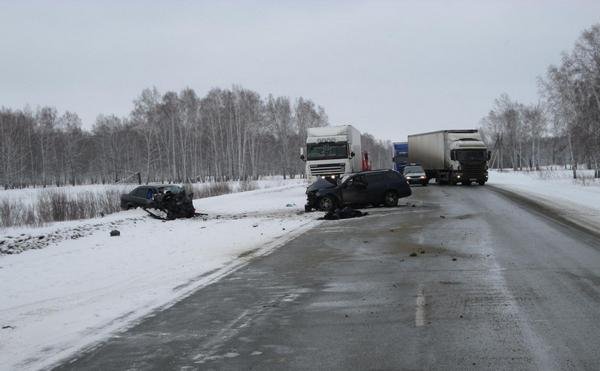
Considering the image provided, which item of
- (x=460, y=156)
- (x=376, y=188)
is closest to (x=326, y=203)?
(x=376, y=188)

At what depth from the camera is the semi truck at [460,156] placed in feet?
128

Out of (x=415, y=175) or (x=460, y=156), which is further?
(x=415, y=175)

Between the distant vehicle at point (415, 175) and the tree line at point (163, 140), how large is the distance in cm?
3305

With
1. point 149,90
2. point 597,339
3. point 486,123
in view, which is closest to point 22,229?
point 597,339

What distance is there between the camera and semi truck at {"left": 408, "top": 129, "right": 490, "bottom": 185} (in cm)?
3894

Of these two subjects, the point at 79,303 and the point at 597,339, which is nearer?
the point at 597,339

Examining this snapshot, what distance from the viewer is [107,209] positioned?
92.1 feet

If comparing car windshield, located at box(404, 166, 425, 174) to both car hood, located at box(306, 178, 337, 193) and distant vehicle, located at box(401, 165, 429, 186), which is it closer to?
distant vehicle, located at box(401, 165, 429, 186)

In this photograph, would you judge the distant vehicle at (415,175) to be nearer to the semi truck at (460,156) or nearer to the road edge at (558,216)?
the semi truck at (460,156)

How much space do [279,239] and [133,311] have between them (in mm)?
7911

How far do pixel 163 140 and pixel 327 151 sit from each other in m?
58.5

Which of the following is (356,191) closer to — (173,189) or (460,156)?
(173,189)

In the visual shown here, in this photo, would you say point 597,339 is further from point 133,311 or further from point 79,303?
point 79,303

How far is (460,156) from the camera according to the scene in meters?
39.0
